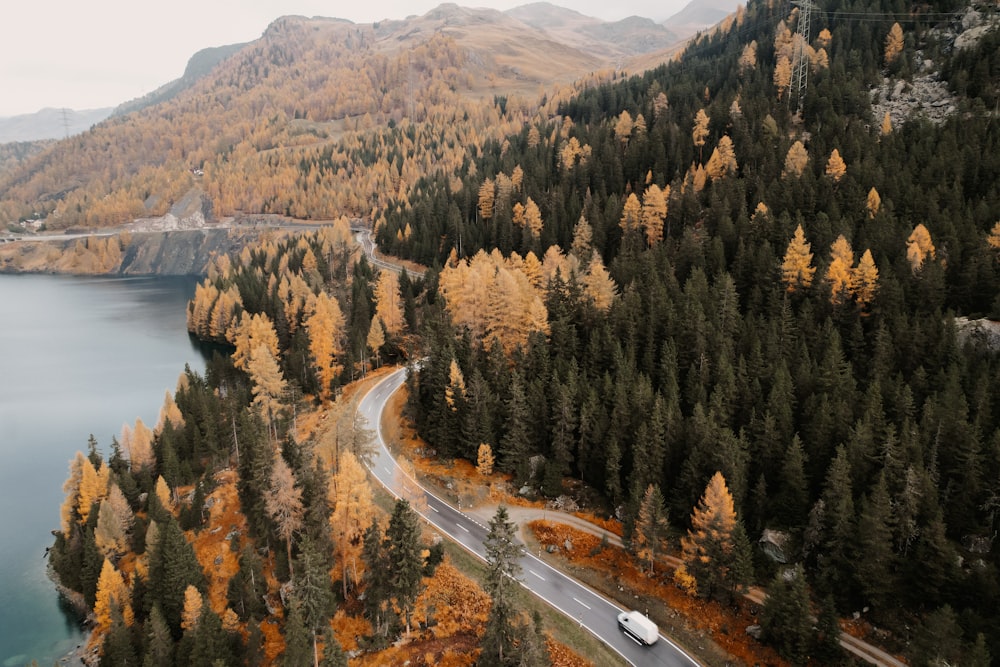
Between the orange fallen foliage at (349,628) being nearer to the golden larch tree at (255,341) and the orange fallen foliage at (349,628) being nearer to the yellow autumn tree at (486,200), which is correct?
the golden larch tree at (255,341)

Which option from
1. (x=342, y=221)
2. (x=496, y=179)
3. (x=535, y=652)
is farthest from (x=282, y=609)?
(x=342, y=221)

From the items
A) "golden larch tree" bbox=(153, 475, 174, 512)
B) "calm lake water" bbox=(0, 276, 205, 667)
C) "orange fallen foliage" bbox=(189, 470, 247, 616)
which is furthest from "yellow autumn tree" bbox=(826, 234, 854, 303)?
"calm lake water" bbox=(0, 276, 205, 667)

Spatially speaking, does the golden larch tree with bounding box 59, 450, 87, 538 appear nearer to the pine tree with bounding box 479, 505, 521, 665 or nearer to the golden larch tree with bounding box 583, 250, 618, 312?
the pine tree with bounding box 479, 505, 521, 665

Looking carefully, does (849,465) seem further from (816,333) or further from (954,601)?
(816,333)

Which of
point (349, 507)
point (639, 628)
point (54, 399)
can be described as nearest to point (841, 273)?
point (639, 628)

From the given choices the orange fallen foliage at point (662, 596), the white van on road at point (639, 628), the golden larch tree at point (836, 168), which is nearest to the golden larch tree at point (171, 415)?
the orange fallen foliage at point (662, 596)
